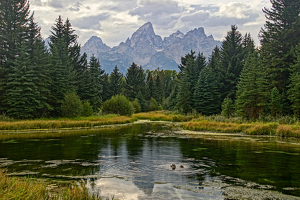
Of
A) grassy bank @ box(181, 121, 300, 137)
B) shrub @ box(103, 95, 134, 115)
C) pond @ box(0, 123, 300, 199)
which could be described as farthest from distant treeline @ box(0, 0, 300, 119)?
pond @ box(0, 123, 300, 199)

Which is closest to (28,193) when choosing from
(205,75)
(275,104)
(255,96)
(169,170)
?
(169,170)

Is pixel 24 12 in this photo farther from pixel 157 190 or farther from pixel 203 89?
pixel 157 190

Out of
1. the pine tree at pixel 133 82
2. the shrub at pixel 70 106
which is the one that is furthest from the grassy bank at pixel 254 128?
the pine tree at pixel 133 82

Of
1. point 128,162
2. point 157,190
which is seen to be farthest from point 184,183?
point 128,162

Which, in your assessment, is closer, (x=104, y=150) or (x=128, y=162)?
(x=128, y=162)

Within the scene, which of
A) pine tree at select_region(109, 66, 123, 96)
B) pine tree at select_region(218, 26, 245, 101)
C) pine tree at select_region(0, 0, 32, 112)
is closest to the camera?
pine tree at select_region(0, 0, 32, 112)

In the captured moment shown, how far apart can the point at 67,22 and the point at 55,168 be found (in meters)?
57.2

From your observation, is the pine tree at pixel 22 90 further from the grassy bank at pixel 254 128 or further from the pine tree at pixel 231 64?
the pine tree at pixel 231 64

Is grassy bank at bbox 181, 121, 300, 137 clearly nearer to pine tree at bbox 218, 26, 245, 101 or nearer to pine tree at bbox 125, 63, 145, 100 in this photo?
pine tree at bbox 218, 26, 245, 101

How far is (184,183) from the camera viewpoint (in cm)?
963

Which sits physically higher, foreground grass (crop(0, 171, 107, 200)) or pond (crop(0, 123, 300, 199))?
foreground grass (crop(0, 171, 107, 200))

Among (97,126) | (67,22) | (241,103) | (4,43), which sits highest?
(67,22)

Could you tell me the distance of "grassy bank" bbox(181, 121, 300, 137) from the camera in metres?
23.4

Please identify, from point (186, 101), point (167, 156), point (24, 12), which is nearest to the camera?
point (167, 156)
